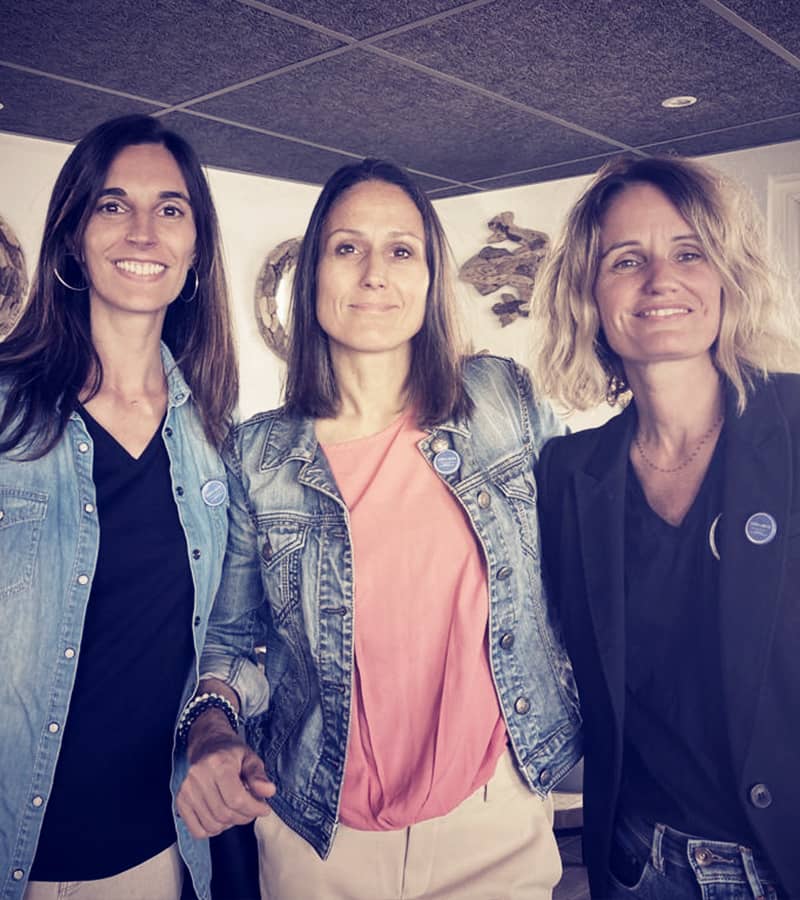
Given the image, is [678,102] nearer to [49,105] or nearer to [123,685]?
[49,105]

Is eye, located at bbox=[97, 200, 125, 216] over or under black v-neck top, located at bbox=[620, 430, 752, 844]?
over

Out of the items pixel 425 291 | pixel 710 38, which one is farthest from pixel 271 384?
pixel 425 291

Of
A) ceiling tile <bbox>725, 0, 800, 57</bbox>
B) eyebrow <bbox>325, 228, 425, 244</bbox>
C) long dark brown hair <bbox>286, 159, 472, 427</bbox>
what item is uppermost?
ceiling tile <bbox>725, 0, 800, 57</bbox>

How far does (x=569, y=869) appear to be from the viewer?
A: 244 centimetres

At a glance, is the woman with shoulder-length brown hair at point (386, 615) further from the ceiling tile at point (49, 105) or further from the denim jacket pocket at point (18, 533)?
the ceiling tile at point (49, 105)

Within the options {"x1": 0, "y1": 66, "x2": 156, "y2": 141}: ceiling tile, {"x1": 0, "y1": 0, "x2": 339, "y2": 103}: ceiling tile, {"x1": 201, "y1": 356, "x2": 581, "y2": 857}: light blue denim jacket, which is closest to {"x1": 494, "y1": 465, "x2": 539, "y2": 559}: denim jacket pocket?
{"x1": 201, "y1": 356, "x2": 581, "y2": 857}: light blue denim jacket

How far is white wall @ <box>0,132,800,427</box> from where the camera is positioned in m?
2.24

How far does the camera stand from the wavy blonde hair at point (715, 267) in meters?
1.20

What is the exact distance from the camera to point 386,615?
1208 mm

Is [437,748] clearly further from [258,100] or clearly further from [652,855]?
[258,100]

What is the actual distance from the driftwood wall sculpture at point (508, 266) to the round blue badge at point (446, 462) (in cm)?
299

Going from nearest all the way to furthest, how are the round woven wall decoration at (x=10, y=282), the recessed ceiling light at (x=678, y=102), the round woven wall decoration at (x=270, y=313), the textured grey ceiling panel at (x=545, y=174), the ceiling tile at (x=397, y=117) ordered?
the round woven wall decoration at (x=10, y=282), the ceiling tile at (x=397, y=117), the recessed ceiling light at (x=678, y=102), the textured grey ceiling panel at (x=545, y=174), the round woven wall decoration at (x=270, y=313)

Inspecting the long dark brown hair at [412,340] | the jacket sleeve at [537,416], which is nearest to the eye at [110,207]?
the long dark brown hair at [412,340]

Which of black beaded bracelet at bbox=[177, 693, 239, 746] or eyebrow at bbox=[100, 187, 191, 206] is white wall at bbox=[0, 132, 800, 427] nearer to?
eyebrow at bbox=[100, 187, 191, 206]
